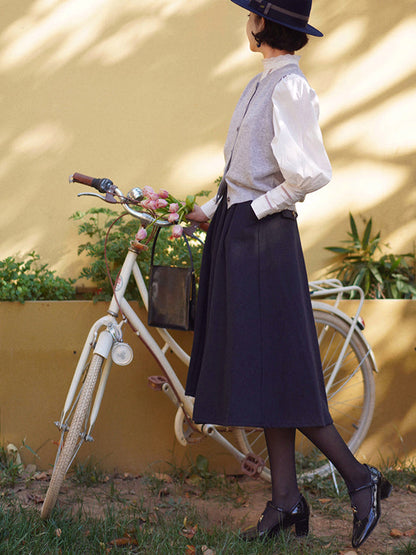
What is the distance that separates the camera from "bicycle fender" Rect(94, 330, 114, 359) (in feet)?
8.86

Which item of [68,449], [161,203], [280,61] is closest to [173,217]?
[161,203]

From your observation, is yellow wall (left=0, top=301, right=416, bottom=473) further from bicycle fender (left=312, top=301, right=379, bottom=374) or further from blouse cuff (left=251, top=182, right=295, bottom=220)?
blouse cuff (left=251, top=182, right=295, bottom=220)

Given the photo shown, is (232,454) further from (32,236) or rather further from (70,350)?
(32,236)

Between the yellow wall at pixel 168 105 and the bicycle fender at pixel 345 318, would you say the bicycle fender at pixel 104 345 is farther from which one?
the yellow wall at pixel 168 105

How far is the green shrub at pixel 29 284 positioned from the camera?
11.2ft

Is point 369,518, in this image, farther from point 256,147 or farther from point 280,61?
point 280,61

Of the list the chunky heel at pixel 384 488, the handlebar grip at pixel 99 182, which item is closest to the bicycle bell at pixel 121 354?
the handlebar grip at pixel 99 182

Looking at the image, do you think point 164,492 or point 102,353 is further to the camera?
point 164,492

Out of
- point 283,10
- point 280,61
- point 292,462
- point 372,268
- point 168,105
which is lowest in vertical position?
point 292,462

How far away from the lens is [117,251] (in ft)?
11.4

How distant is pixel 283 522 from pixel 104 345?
1.00 meters

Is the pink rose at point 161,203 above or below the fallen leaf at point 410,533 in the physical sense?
above

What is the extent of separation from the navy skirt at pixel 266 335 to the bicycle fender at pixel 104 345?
0.51 metres

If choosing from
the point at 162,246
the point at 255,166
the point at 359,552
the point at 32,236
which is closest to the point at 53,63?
the point at 32,236
